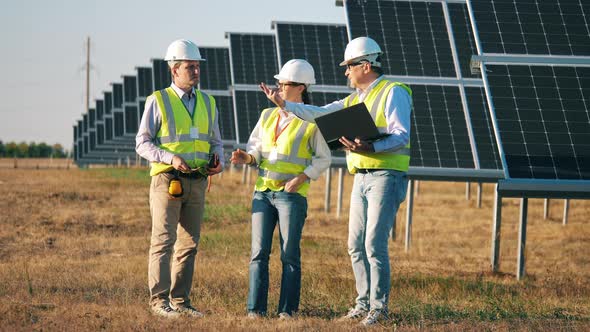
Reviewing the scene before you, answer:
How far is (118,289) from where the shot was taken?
41.9ft

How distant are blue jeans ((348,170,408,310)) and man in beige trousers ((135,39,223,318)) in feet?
4.75

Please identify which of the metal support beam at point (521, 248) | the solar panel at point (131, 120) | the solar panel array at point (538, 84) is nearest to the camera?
the solar panel array at point (538, 84)

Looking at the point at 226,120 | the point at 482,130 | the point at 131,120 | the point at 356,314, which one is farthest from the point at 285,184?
the point at 131,120

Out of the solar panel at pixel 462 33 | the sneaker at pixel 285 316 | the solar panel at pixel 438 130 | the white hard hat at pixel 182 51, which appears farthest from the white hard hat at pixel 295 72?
the solar panel at pixel 462 33

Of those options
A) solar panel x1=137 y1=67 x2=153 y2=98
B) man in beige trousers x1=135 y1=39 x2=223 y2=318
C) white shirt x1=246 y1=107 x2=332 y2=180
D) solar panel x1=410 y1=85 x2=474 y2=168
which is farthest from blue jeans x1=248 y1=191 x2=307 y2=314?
solar panel x1=137 y1=67 x2=153 y2=98

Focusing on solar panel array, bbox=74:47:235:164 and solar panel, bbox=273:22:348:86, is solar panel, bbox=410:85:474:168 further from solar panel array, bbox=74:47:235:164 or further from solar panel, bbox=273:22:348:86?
solar panel array, bbox=74:47:235:164

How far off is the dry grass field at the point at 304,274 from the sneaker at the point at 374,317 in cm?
10

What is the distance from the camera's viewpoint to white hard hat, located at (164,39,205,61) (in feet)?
36.4

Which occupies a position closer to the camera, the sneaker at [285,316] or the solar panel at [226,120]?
the sneaker at [285,316]

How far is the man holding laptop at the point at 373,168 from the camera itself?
10367 millimetres

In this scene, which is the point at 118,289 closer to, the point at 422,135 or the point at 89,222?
the point at 422,135

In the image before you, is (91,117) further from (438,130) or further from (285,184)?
Answer: (285,184)

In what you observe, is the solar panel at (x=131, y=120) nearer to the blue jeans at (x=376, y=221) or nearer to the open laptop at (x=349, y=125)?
the blue jeans at (x=376, y=221)

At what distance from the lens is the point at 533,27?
16.5 m
